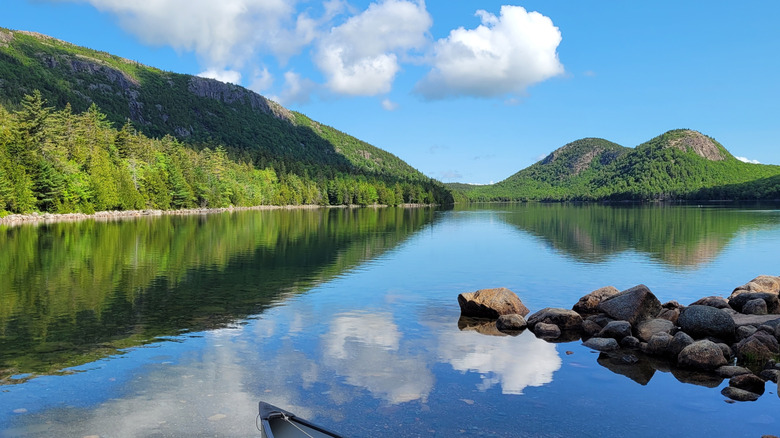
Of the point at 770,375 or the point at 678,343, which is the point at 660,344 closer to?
the point at 678,343

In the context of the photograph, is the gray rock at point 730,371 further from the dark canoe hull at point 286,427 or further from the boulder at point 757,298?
the dark canoe hull at point 286,427

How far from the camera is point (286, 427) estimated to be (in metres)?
11.0

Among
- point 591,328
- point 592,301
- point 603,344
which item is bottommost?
point 603,344

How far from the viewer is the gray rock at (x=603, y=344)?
813 inches

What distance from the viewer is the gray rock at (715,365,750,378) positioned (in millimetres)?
17141

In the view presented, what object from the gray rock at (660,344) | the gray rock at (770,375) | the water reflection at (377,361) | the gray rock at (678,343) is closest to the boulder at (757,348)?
the gray rock at (770,375)

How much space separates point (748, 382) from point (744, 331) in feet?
17.3

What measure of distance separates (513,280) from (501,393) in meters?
23.1

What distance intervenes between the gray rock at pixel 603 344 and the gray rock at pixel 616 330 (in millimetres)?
806

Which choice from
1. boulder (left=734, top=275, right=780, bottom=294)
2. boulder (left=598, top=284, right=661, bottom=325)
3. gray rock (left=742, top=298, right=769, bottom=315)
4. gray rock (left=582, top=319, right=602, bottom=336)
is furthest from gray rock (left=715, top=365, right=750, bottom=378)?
boulder (left=734, top=275, right=780, bottom=294)

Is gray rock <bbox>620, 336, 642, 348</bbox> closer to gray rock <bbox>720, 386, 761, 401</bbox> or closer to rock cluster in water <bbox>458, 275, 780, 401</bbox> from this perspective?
rock cluster in water <bbox>458, 275, 780, 401</bbox>

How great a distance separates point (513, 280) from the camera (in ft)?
125

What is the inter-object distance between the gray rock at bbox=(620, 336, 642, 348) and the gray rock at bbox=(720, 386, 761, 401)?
16.1ft

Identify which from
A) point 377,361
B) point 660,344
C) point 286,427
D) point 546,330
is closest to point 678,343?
Result: point 660,344
